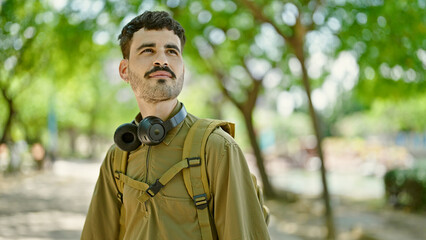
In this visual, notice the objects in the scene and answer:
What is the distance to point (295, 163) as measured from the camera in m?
27.5

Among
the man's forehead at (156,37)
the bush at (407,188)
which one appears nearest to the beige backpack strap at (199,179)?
the man's forehead at (156,37)

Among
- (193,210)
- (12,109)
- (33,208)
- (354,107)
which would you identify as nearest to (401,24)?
(193,210)

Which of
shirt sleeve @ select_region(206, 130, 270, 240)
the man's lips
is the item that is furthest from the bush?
the man's lips

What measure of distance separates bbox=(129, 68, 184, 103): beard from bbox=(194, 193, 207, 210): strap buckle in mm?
465

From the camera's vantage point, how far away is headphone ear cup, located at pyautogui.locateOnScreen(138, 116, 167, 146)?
1.81 meters

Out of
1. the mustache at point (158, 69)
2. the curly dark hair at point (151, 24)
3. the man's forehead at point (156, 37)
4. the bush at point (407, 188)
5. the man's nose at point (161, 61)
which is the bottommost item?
the bush at point (407, 188)

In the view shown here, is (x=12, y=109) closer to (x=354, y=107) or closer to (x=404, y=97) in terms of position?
(x=404, y=97)

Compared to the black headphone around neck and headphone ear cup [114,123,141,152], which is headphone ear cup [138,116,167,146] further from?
headphone ear cup [114,123,141,152]

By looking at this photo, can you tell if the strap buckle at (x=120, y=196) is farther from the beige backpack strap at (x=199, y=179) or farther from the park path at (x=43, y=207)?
the park path at (x=43, y=207)

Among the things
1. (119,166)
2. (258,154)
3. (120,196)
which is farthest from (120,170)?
(258,154)

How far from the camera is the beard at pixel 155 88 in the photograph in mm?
1903

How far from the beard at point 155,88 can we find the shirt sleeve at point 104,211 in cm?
37

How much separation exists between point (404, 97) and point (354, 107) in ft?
142

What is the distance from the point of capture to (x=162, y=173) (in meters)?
1.82
